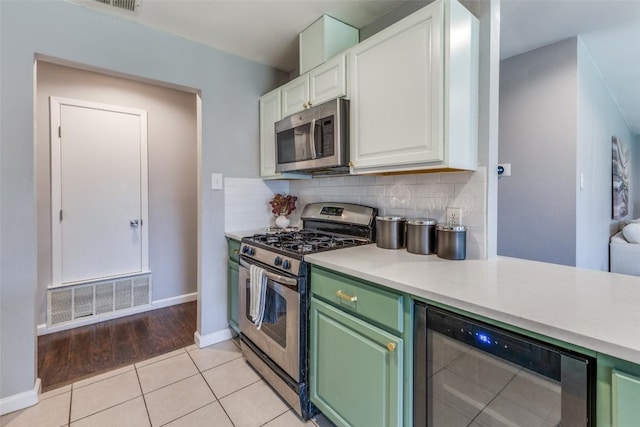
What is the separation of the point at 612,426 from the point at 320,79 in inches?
78.9

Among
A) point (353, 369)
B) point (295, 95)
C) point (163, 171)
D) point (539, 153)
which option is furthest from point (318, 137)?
point (163, 171)

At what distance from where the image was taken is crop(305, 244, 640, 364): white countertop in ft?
2.31

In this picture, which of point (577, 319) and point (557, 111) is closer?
point (577, 319)

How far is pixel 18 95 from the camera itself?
5.47 ft

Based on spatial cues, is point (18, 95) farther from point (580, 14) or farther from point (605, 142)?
point (605, 142)

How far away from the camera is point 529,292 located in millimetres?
961

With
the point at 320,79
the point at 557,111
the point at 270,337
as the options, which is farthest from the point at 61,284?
the point at 557,111

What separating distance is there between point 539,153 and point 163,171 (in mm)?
3609

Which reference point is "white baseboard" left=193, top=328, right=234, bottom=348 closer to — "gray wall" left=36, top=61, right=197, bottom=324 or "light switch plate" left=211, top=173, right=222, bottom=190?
"gray wall" left=36, top=61, right=197, bottom=324

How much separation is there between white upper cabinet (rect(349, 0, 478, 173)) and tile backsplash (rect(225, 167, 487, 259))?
0.18 meters

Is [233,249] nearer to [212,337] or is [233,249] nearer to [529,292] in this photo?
[212,337]

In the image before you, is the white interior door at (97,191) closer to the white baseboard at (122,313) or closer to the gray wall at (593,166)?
the white baseboard at (122,313)

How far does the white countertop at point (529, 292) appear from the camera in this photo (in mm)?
704

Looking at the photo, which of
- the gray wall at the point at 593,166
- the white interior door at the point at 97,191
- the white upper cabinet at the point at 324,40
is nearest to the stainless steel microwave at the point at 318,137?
the white upper cabinet at the point at 324,40
